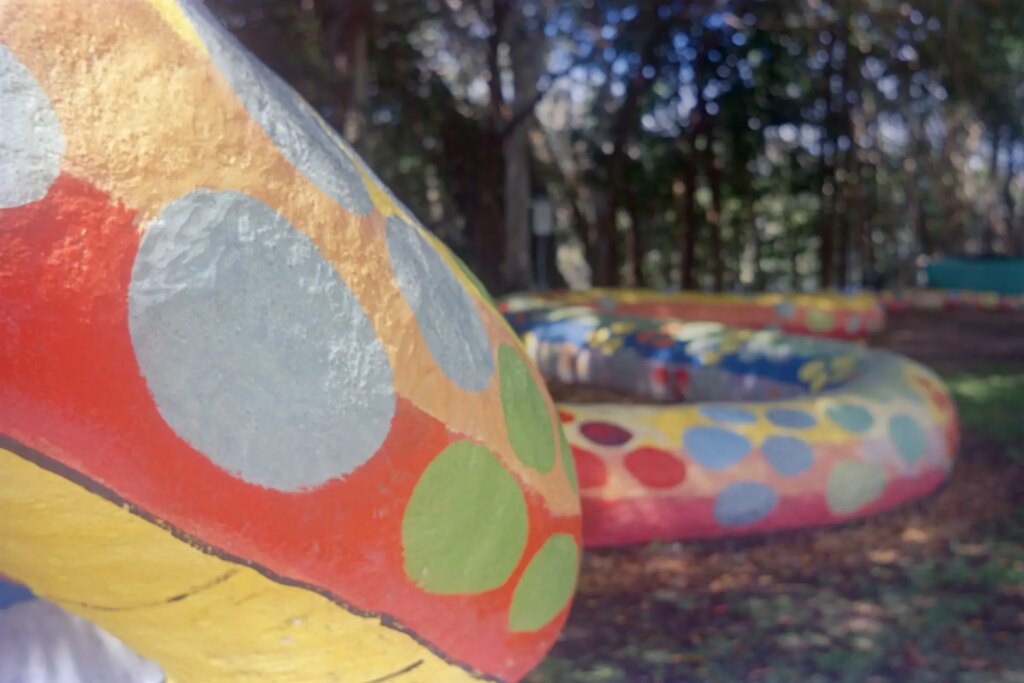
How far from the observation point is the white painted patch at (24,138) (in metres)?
1.44

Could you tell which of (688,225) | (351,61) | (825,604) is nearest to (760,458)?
(825,604)

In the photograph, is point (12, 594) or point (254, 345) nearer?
point (254, 345)

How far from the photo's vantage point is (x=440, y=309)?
2084mm

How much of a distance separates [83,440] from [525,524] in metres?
1.06

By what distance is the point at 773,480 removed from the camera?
4031 millimetres

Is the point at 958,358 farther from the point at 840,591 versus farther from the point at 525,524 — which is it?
the point at 525,524

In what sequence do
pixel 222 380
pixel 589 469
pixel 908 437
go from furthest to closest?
pixel 908 437
pixel 589 469
pixel 222 380

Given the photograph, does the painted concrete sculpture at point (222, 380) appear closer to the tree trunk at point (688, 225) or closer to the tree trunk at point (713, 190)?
the tree trunk at point (688, 225)

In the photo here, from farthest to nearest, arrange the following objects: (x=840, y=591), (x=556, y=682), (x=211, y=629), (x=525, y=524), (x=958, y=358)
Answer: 1. (x=958, y=358)
2. (x=840, y=591)
3. (x=556, y=682)
4. (x=525, y=524)
5. (x=211, y=629)

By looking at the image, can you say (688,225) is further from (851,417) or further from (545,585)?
(545,585)

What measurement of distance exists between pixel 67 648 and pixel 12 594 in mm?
179

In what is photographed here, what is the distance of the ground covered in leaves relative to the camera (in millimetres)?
2977

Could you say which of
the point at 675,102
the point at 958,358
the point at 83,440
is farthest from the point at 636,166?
the point at 83,440

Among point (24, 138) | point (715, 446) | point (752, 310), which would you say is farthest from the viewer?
point (752, 310)
